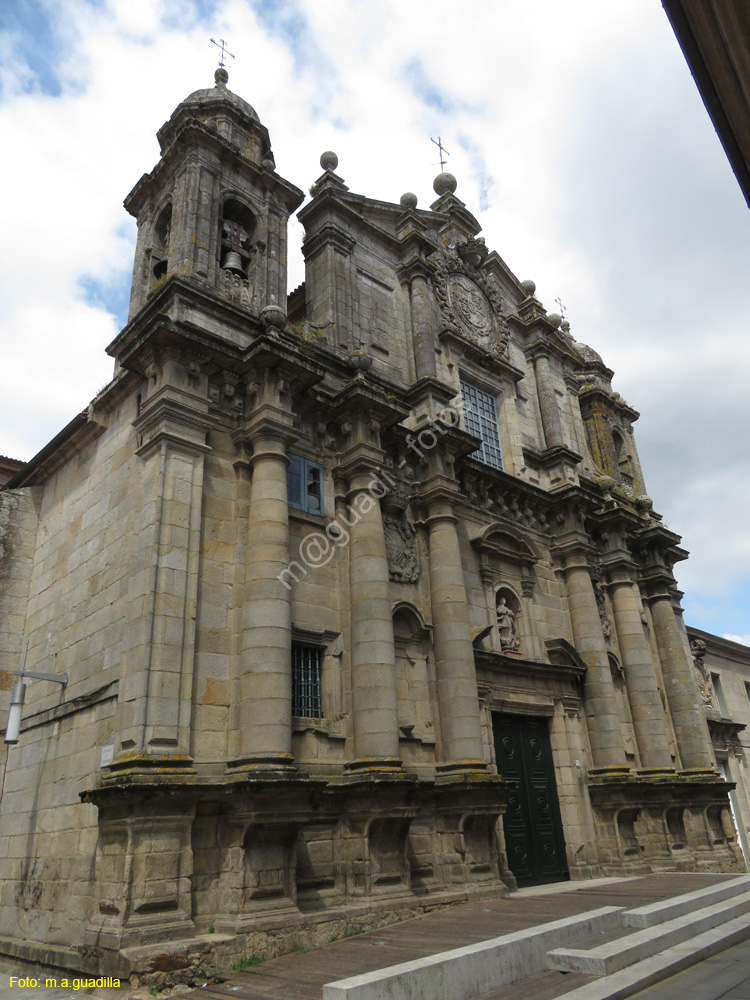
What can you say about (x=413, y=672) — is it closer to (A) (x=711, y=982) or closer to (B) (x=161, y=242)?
(A) (x=711, y=982)

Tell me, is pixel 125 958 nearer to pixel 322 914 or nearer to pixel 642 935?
pixel 322 914

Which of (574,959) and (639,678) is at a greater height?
(639,678)

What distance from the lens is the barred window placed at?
1177 centimetres

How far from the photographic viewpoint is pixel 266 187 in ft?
52.1

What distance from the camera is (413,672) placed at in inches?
554

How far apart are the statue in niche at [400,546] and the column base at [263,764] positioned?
16.3 ft

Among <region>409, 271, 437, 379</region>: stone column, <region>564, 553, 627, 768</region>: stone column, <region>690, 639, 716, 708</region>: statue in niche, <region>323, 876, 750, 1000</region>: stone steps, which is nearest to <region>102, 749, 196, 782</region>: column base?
<region>323, 876, 750, 1000</region>: stone steps

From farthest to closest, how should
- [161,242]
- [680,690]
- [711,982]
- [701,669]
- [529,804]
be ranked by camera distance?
[701,669] → [680,690] → [161,242] → [529,804] → [711,982]

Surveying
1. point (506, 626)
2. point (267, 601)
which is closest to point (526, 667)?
point (506, 626)

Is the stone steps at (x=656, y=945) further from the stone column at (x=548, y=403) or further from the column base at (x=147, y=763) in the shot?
the stone column at (x=548, y=403)

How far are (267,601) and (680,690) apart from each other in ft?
48.9

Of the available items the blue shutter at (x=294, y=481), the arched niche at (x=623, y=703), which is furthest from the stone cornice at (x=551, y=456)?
the blue shutter at (x=294, y=481)

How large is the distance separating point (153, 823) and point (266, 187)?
41.8 feet

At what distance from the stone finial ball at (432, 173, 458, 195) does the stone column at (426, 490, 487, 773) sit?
11.2 metres
